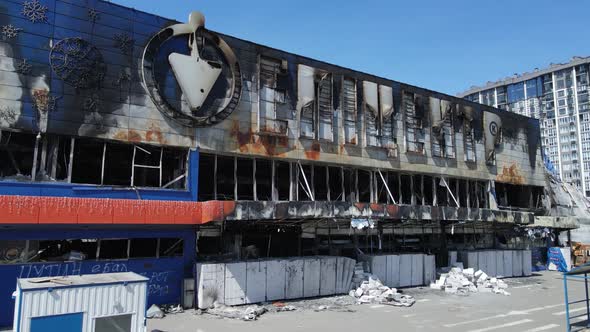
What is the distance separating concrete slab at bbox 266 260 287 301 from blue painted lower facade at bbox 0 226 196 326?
3.13m

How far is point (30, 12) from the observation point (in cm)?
1638

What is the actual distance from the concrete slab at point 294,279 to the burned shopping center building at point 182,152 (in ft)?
3.92

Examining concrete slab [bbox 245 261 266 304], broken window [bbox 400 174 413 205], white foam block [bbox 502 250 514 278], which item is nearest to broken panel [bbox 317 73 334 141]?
broken window [bbox 400 174 413 205]

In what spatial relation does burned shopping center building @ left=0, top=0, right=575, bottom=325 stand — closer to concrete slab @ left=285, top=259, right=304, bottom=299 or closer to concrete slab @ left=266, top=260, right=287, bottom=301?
concrete slab @ left=266, top=260, right=287, bottom=301

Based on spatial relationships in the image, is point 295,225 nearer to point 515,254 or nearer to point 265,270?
point 265,270

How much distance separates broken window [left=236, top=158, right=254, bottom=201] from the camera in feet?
70.3

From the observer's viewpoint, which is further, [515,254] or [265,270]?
[515,254]

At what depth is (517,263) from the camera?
29578 mm

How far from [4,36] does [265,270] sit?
12.7 m

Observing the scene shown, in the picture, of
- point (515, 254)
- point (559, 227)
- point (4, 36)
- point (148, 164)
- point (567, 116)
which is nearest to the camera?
point (4, 36)

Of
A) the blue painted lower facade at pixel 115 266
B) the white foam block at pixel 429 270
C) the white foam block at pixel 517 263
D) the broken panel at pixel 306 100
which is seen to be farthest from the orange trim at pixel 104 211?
the white foam block at pixel 517 263

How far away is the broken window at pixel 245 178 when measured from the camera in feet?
70.3

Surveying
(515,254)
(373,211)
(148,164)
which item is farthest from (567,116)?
(148,164)

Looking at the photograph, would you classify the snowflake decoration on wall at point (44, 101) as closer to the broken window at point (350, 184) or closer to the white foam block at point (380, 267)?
the broken window at point (350, 184)
